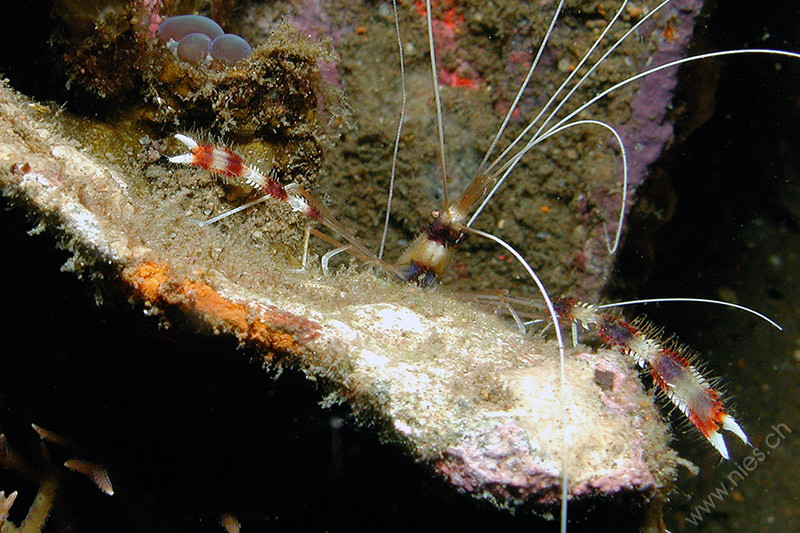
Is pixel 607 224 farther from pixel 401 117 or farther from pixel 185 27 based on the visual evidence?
pixel 185 27

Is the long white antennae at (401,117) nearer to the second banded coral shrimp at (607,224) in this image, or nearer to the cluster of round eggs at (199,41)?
the second banded coral shrimp at (607,224)

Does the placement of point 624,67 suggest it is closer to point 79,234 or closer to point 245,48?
point 245,48

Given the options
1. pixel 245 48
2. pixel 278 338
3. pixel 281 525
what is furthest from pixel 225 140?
pixel 281 525

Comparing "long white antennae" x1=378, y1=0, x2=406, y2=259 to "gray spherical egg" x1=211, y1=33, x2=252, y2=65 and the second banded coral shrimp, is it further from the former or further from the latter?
"gray spherical egg" x1=211, y1=33, x2=252, y2=65

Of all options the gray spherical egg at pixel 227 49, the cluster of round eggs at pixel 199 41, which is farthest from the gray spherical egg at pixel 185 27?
the gray spherical egg at pixel 227 49

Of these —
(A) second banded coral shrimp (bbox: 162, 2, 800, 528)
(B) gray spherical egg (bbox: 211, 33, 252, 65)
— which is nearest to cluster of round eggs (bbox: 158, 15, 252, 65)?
(B) gray spherical egg (bbox: 211, 33, 252, 65)
